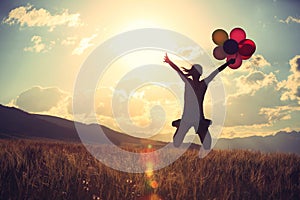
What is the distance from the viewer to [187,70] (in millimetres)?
10844

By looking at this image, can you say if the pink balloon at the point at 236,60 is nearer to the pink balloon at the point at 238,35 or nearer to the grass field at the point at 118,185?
the pink balloon at the point at 238,35

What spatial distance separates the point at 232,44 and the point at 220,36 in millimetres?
384

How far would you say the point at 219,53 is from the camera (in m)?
10.1

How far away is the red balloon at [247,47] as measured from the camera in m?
10.0

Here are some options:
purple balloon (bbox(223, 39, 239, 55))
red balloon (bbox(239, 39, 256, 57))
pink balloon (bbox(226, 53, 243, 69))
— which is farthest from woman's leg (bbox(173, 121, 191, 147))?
red balloon (bbox(239, 39, 256, 57))

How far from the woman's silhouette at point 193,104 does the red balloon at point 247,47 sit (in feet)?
2.87

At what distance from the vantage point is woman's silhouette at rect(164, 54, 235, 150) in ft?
34.8

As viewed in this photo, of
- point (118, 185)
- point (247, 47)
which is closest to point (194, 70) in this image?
point (247, 47)

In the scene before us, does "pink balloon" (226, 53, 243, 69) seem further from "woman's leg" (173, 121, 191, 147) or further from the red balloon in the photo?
"woman's leg" (173, 121, 191, 147)

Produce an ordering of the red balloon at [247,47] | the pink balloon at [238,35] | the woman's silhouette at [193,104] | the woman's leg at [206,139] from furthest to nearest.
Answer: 1. the woman's silhouette at [193,104]
2. the woman's leg at [206,139]
3. the pink balloon at [238,35]
4. the red balloon at [247,47]

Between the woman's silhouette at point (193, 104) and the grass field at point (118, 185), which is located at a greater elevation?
the woman's silhouette at point (193, 104)

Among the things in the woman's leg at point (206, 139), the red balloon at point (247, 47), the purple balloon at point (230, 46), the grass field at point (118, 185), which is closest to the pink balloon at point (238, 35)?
the red balloon at point (247, 47)

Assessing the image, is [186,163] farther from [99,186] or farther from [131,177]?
[99,186]

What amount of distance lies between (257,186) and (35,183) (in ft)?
8.76
